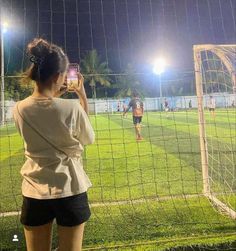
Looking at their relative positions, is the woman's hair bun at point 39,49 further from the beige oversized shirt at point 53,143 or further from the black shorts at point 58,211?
the black shorts at point 58,211

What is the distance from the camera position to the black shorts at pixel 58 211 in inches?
81.0

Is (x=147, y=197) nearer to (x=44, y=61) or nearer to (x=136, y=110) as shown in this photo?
(x=44, y=61)

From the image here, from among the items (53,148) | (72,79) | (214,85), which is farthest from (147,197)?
(53,148)

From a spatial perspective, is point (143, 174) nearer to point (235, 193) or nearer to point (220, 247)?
point (235, 193)

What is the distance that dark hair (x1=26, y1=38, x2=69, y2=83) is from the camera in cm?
208

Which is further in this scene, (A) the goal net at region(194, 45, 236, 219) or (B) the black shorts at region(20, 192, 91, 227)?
(A) the goal net at region(194, 45, 236, 219)

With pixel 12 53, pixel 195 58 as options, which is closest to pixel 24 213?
pixel 195 58

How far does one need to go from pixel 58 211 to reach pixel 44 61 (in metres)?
0.80

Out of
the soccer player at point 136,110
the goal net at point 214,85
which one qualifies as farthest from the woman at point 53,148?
the soccer player at point 136,110

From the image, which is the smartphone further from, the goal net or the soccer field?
the goal net

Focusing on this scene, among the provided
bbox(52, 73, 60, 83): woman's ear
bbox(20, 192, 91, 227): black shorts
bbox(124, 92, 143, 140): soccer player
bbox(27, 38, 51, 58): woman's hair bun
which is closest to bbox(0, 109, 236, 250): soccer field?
bbox(20, 192, 91, 227): black shorts

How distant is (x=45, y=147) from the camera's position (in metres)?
2.08

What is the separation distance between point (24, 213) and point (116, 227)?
253 cm

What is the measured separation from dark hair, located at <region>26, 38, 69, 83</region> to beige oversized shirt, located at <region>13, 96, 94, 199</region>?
13 centimetres
